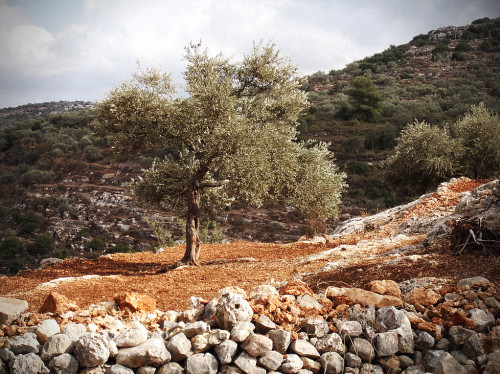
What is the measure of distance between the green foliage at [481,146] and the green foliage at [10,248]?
3367cm

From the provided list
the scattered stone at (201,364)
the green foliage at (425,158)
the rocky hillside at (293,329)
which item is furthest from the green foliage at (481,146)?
the scattered stone at (201,364)

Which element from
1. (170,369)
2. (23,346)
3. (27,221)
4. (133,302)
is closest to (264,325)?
(170,369)

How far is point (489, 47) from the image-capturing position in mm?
78625

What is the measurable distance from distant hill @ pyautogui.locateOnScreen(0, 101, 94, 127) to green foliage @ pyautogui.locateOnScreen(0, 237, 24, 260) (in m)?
49.3

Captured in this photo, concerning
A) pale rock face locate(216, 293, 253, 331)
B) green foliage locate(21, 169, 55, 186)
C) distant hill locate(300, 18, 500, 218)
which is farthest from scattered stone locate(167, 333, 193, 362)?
green foliage locate(21, 169, 55, 186)

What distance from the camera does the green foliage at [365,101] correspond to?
193 feet

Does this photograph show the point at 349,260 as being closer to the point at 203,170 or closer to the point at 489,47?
the point at 203,170

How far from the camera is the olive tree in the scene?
11.5 m

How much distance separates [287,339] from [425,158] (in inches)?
907

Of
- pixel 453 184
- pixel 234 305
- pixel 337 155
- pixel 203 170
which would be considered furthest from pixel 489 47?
pixel 234 305

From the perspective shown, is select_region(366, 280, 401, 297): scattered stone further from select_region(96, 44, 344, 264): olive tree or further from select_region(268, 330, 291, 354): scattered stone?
select_region(96, 44, 344, 264): olive tree

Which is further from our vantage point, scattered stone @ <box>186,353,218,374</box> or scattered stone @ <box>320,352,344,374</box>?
scattered stone @ <box>320,352,344,374</box>

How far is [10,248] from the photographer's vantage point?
28.1m

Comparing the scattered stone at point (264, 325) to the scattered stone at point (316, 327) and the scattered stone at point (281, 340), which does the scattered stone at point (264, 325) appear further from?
the scattered stone at point (316, 327)
